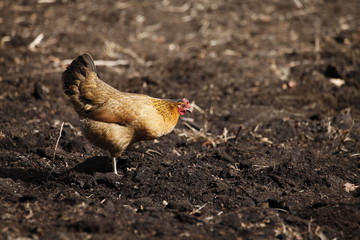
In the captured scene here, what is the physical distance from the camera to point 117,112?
4.89 meters

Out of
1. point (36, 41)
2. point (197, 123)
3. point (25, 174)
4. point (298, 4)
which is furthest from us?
point (298, 4)

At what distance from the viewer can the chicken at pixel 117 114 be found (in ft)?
15.9

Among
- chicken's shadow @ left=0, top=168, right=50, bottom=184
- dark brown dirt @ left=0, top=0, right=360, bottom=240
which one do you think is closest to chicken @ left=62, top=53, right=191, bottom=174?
dark brown dirt @ left=0, top=0, right=360, bottom=240

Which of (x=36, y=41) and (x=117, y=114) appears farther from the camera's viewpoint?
(x=36, y=41)

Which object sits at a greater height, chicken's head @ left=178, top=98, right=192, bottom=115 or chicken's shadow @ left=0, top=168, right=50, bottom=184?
chicken's head @ left=178, top=98, right=192, bottom=115

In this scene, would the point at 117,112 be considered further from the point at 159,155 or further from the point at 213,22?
the point at 213,22

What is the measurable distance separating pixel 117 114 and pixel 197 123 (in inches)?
78.6

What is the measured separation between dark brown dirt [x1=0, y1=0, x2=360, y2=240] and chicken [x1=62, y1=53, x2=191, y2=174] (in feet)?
1.07

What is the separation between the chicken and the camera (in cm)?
486

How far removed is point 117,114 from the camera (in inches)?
192

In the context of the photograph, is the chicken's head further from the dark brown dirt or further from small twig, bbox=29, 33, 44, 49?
small twig, bbox=29, 33, 44, 49

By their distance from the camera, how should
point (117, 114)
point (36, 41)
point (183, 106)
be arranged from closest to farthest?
point (117, 114)
point (183, 106)
point (36, 41)

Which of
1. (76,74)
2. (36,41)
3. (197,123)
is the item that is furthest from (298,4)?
(76,74)

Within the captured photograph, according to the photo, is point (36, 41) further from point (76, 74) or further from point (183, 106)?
point (183, 106)
